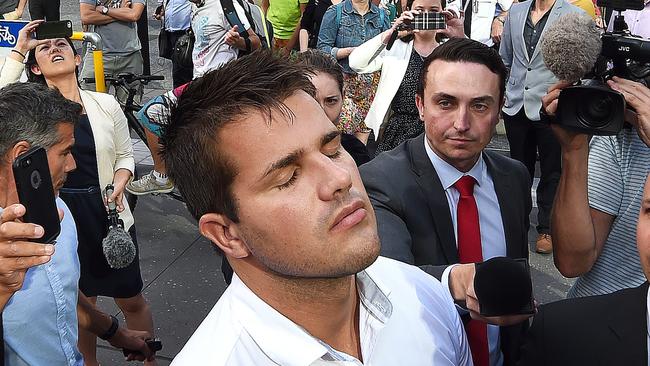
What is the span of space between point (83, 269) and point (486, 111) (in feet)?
7.53

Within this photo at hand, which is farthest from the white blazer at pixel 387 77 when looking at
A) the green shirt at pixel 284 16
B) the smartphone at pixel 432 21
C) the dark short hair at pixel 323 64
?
the green shirt at pixel 284 16

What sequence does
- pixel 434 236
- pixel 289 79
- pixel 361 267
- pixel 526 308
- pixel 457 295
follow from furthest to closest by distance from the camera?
pixel 434 236 → pixel 457 295 → pixel 526 308 → pixel 289 79 → pixel 361 267

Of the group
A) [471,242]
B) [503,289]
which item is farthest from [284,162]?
[471,242]

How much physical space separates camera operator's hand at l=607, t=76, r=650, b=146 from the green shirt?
235 inches

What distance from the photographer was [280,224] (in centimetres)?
142

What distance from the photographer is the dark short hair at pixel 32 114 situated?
2552mm

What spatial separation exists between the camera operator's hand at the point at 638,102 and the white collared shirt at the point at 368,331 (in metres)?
0.89

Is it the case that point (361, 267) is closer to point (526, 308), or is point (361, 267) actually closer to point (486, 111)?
point (526, 308)

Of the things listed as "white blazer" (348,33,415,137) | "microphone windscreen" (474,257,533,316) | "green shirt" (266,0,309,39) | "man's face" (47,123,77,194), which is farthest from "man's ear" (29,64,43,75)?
"green shirt" (266,0,309,39)

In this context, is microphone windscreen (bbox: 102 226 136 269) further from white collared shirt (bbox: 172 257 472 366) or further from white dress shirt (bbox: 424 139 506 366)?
white collared shirt (bbox: 172 257 472 366)

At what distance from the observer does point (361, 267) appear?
1411mm

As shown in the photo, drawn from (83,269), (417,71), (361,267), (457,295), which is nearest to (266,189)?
(361,267)

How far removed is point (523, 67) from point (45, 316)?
159 inches

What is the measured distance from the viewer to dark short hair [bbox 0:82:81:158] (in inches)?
100
